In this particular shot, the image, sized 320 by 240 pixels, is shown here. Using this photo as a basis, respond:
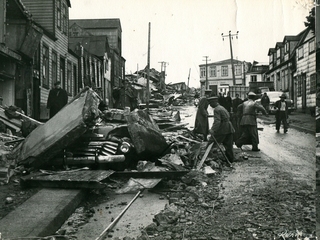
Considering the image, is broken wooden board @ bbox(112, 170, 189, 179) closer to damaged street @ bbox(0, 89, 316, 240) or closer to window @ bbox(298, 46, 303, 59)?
damaged street @ bbox(0, 89, 316, 240)

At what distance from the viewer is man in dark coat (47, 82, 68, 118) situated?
226 inches

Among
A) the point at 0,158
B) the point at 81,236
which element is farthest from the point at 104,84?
the point at 81,236

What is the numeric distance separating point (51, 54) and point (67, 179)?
210cm

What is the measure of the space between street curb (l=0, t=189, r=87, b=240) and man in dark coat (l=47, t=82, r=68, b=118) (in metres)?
1.55

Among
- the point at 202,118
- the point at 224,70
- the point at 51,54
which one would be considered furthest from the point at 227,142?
the point at 224,70

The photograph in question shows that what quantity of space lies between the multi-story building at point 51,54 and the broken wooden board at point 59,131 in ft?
0.86

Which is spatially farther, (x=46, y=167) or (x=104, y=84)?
(x=104, y=84)

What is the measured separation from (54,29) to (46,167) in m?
2.13

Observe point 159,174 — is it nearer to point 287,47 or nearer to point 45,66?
point 45,66

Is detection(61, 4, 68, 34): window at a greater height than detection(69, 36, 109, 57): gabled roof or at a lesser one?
greater

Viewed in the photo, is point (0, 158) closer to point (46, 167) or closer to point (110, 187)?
point (46, 167)

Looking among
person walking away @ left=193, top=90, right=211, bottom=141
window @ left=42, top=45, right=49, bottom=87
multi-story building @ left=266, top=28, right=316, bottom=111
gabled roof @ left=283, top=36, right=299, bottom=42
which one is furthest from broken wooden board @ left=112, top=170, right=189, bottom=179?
person walking away @ left=193, top=90, right=211, bottom=141

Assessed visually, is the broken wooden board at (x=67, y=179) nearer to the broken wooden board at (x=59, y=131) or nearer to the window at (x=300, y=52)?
the broken wooden board at (x=59, y=131)

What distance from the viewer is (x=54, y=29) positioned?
19.4 feet
